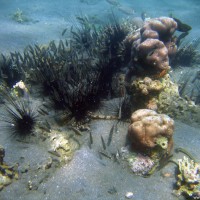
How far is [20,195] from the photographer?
174 inches

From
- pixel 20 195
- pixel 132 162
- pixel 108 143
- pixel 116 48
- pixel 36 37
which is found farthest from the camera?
pixel 36 37

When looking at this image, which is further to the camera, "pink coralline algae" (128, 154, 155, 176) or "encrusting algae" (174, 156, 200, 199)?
"pink coralline algae" (128, 154, 155, 176)

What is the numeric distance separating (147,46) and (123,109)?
174cm

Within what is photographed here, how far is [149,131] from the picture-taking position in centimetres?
476

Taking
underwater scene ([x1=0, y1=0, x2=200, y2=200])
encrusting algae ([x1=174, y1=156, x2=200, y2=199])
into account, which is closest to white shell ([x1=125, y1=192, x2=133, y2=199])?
underwater scene ([x1=0, y1=0, x2=200, y2=200])

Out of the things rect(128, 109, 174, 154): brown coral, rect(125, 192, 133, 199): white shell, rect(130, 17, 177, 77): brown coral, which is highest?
rect(130, 17, 177, 77): brown coral

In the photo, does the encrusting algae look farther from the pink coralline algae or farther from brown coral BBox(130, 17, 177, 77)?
brown coral BBox(130, 17, 177, 77)

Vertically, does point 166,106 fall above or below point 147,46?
below

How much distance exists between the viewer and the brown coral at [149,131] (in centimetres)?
477

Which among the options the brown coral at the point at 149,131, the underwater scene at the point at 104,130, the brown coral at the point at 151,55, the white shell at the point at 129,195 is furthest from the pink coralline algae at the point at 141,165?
the brown coral at the point at 151,55

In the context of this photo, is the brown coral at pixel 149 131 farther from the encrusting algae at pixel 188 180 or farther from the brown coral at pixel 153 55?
the brown coral at pixel 153 55

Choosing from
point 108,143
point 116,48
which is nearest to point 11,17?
point 116,48

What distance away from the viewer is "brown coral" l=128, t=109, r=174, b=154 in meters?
4.77

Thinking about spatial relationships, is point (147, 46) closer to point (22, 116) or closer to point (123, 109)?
point (123, 109)
